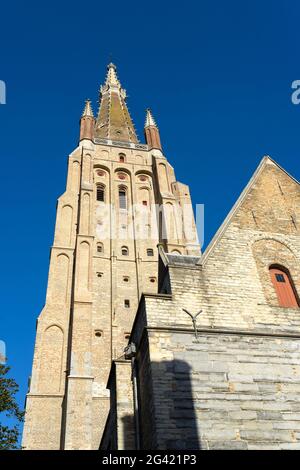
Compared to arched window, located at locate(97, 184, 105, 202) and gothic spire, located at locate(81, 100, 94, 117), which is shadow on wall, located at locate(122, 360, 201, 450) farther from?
gothic spire, located at locate(81, 100, 94, 117)

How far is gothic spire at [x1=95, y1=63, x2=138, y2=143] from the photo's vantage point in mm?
38094

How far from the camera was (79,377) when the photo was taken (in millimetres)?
18312

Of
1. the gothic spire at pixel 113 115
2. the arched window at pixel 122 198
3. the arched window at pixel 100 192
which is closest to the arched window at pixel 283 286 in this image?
the arched window at pixel 122 198

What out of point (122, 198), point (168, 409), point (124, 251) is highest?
point (122, 198)

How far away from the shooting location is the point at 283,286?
34.4ft

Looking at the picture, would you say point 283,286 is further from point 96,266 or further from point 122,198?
point 122,198

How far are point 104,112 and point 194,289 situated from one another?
3697cm

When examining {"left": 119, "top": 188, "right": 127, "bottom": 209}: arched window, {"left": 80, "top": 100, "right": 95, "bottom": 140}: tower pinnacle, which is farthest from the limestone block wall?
{"left": 80, "top": 100, "right": 95, "bottom": 140}: tower pinnacle

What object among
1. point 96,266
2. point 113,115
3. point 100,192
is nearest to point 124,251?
point 96,266

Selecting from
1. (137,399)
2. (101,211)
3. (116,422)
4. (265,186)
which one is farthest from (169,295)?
(101,211)

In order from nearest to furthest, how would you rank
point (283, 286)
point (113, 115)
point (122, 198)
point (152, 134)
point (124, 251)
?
point (283, 286) → point (124, 251) → point (122, 198) → point (152, 134) → point (113, 115)

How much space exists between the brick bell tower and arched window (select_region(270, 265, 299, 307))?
10.3 meters

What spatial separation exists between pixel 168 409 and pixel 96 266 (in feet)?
59.5

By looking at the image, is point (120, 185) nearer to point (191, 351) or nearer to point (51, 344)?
point (51, 344)
